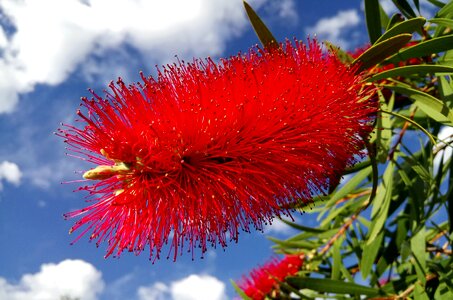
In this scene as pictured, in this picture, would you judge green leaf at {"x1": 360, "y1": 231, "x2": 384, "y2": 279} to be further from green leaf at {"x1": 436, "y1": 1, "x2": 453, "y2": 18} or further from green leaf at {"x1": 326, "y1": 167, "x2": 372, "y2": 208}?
green leaf at {"x1": 436, "y1": 1, "x2": 453, "y2": 18}

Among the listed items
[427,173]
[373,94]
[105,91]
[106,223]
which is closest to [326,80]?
[373,94]

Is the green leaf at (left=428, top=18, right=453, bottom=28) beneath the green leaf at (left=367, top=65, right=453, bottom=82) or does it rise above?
above

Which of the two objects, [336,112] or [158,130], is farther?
[336,112]

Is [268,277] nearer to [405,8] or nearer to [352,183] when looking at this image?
[352,183]

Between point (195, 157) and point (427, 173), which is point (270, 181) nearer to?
point (195, 157)

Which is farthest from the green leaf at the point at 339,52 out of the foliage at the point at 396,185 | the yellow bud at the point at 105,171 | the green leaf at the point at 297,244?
the green leaf at the point at 297,244

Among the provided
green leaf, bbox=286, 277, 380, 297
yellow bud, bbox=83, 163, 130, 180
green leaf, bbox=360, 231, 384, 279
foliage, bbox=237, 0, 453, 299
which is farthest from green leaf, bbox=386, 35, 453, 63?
green leaf, bbox=360, 231, 384, 279

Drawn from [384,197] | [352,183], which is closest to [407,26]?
[384,197]
